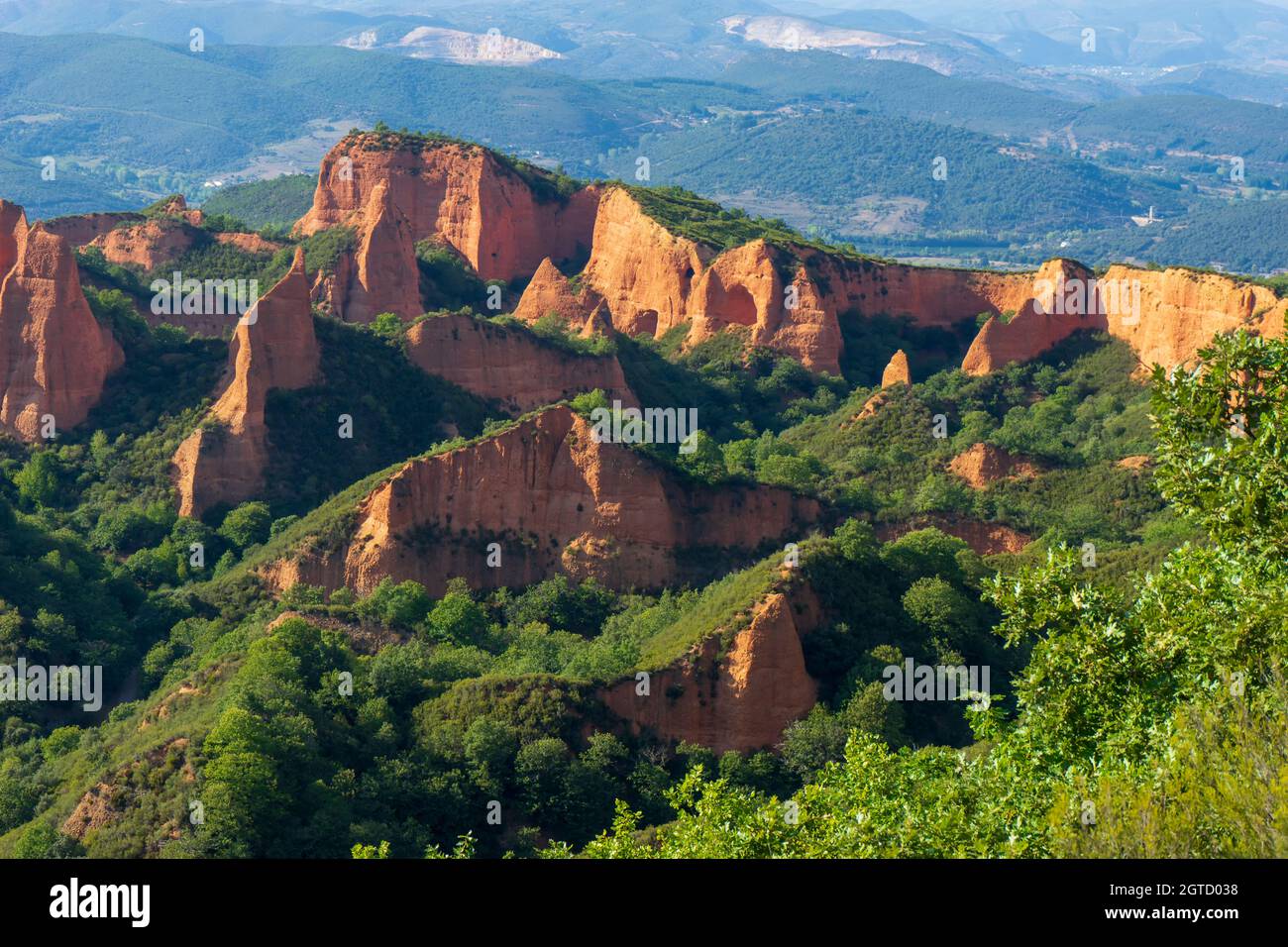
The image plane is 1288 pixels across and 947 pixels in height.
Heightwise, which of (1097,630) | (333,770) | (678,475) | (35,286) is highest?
(35,286)

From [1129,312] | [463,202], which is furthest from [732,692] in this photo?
[463,202]

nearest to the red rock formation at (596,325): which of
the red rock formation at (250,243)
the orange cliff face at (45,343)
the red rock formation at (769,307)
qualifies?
the red rock formation at (769,307)

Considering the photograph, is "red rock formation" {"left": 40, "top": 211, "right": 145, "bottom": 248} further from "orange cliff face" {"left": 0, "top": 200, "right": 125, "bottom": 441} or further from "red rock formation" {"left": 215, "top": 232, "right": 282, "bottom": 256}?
"orange cliff face" {"left": 0, "top": 200, "right": 125, "bottom": 441}

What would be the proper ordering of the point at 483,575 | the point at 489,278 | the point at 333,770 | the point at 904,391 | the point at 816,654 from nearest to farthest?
the point at 333,770 → the point at 816,654 → the point at 483,575 → the point at 904,391 → the point at 489,278

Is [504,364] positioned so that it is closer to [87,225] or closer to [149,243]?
[149,243]

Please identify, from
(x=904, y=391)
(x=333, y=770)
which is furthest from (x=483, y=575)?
(x=904, y=391)
